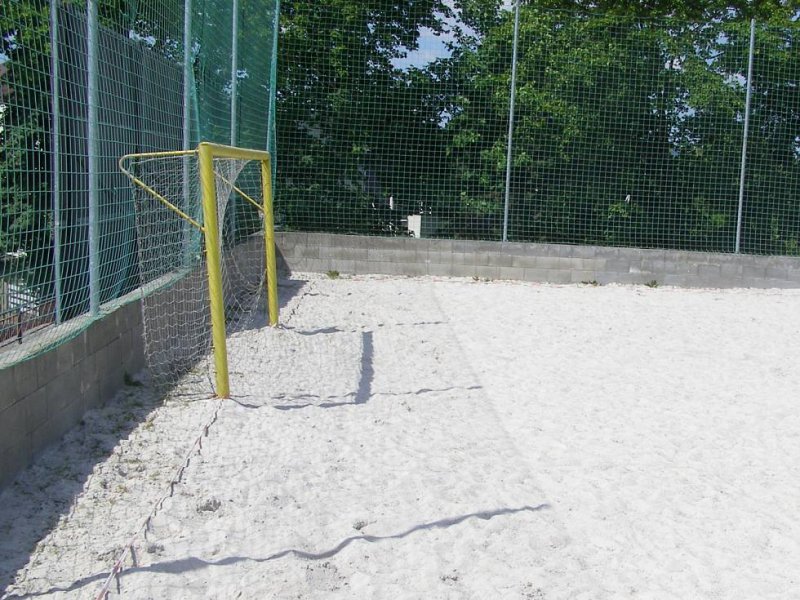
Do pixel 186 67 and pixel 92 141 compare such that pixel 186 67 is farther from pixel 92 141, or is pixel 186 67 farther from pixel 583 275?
pixel 583 275

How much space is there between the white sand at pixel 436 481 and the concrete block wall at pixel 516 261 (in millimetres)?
3993

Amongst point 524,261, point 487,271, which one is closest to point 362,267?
point 487,271

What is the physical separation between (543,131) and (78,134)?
7.38 metres

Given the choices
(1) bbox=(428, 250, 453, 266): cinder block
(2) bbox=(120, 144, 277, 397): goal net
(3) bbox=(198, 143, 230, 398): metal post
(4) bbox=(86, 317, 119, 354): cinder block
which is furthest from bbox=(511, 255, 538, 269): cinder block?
(4) bbox=(86, 317, 119, 354): cinder block

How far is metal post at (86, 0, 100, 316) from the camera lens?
458cm

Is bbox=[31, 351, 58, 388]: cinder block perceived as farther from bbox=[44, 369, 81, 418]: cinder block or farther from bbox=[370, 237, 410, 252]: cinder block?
bbox=[370, 237, 410, 252]: cinder block

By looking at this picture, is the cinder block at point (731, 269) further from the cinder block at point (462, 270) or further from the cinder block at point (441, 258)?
the cinder block at point (441, 258)

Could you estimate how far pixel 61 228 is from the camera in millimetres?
4188

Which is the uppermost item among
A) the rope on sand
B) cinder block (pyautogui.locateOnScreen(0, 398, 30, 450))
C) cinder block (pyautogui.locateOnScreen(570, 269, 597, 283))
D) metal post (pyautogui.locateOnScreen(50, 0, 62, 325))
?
metal post (pyautogui.locateOnScreen(50, 0, 62, 325))

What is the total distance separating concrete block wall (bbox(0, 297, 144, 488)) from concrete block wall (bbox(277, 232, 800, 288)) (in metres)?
5.43

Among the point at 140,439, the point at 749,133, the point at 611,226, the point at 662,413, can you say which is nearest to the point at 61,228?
the point at 140,439

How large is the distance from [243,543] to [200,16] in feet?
16.5

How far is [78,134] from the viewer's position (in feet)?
14.7

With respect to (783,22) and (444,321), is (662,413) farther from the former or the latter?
(783,22)
